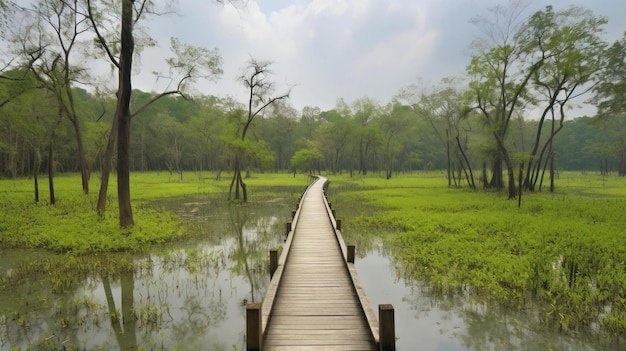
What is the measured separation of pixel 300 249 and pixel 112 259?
582 centimetres

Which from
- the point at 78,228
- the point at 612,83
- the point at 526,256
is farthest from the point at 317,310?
the point at 612,83

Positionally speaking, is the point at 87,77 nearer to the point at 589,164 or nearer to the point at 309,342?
the point at 309,342

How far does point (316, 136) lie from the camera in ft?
224

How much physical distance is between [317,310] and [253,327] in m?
1.81

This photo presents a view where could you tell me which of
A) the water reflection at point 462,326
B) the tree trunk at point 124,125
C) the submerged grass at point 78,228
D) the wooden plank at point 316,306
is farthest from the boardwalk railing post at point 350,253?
the tree trunk at point 124,125

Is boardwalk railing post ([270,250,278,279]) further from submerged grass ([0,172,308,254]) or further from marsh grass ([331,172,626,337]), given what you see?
submerged grass ([0,172,308,254])

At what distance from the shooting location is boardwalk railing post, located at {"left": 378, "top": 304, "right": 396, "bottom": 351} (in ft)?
14.9

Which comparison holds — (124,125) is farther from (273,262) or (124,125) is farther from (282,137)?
(282,137)

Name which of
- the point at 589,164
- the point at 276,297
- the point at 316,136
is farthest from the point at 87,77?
the point at 589,164

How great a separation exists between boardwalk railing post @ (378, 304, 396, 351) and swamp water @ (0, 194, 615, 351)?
154 cm

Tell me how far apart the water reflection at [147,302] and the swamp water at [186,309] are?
2 centimetres

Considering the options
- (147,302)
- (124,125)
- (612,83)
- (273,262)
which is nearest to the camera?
(147,302)

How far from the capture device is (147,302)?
745 cm

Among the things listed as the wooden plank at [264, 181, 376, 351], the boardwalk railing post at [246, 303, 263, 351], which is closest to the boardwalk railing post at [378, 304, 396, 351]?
the wooden plank at [264, 181, 376, 351]
